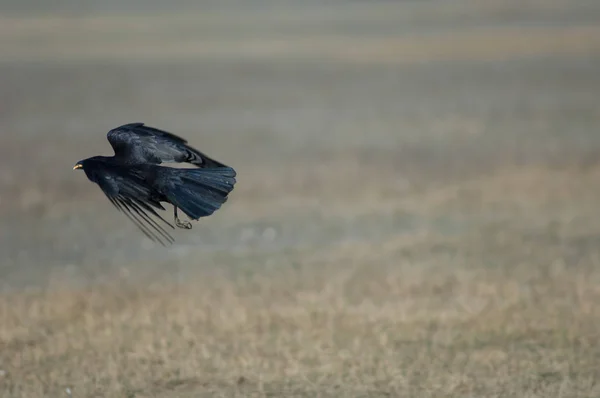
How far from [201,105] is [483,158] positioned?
6890 millimetres

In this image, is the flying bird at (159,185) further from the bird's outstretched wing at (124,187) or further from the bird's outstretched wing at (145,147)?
the bird's outstretched wing at (145,147)

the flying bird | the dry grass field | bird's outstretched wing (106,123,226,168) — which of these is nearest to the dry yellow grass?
the dry grass field

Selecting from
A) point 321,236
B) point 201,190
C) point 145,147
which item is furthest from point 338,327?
point 321,236

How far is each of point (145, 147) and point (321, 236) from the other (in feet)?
20.1

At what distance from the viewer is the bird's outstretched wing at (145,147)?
6.46 metres

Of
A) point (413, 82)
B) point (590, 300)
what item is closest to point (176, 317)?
point (590, 300)

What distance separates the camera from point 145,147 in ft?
21.3

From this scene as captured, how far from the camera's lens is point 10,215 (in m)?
13.5

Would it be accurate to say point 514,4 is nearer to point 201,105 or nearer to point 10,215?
point 201,105

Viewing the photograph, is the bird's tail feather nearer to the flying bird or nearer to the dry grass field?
the flying bird

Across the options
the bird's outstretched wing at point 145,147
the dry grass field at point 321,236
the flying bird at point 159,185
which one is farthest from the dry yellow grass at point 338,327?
the flying bird at point 159,185

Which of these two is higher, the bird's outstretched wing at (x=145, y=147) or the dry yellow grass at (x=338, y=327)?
the bird's outstretched wing at (x=145, y=147)

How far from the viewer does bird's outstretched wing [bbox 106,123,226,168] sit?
6461 millimetres

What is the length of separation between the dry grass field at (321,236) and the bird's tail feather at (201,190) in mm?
1719
